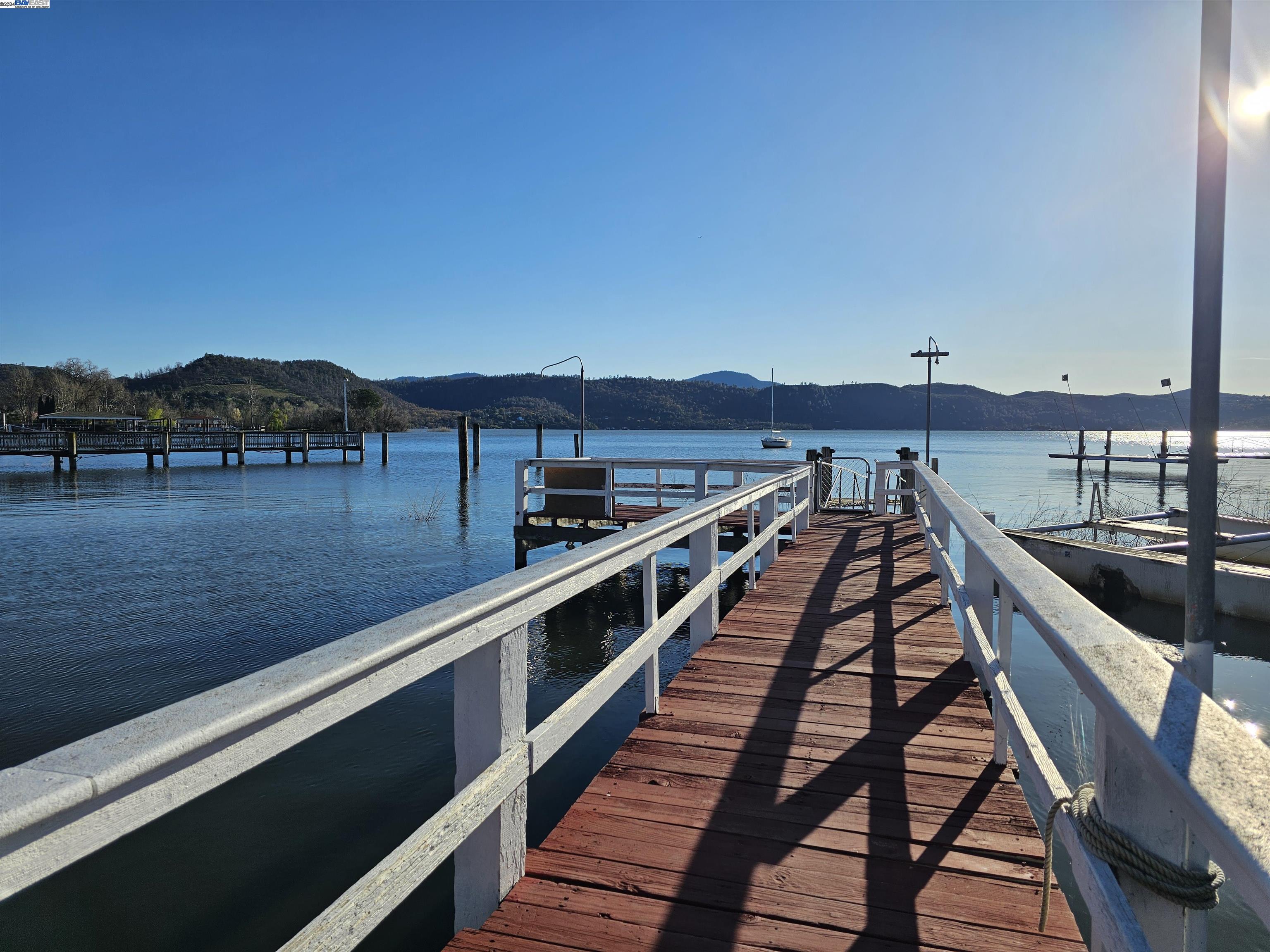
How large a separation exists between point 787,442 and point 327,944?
112 meters

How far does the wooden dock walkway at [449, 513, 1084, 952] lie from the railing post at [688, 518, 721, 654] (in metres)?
0.33

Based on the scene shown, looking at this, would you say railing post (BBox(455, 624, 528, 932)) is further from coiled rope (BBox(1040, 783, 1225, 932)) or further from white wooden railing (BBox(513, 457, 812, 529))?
white wooden railing (BBox(513, 457, 812, 529))

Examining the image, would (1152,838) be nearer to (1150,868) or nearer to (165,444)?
(1150,868)

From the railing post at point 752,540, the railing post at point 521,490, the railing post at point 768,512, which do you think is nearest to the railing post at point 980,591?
the railing post at point 752,540

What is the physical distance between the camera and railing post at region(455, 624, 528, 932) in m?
2.04

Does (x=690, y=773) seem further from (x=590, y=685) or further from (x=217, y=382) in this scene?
(x=217, y=382)

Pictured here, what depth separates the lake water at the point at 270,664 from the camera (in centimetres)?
470

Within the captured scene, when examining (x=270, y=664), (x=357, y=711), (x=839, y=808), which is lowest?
(x=270, y=664)

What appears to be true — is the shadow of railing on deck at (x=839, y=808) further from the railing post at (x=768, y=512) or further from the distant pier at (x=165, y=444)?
the distant pier at (x=165, y=444)

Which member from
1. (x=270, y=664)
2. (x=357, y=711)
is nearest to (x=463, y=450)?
(x=270, y=664)

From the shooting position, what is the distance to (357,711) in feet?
4.72

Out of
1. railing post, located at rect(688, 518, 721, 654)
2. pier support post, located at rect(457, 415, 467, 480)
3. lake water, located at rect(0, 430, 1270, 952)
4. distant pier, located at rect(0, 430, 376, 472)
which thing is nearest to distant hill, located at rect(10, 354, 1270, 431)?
distant pier, located at rect(0, 430, 376, 472)

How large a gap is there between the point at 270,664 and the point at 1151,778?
9.15m

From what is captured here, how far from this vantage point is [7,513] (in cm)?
2303
